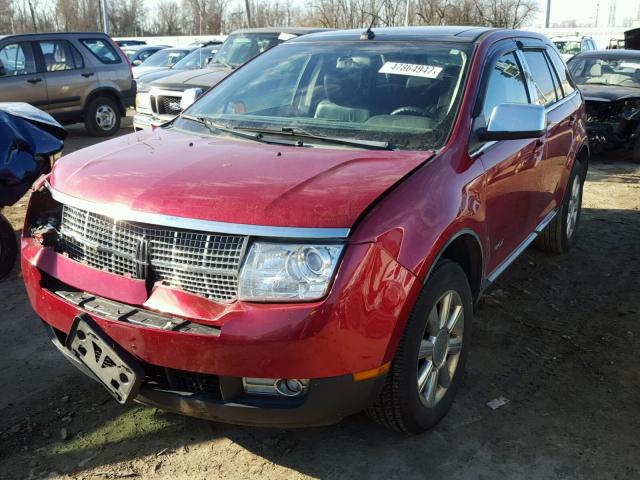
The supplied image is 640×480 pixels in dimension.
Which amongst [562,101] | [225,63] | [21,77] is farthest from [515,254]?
[21,77]

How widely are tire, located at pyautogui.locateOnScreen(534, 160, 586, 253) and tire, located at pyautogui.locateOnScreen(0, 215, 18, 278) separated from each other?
4.09 meters

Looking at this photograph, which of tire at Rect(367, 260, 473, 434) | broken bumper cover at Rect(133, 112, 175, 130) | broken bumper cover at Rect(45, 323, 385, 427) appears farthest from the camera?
broken bumper cover at Rect(133, 112, 175, 130)

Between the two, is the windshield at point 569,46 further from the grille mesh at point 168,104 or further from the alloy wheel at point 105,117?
the grille mesh at point 168,104

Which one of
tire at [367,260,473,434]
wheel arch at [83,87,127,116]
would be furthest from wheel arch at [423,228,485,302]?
wheel arch at [83,87,127,116]

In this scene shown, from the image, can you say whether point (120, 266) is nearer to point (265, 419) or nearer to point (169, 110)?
point (265, 419)

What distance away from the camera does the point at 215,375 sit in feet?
7.95

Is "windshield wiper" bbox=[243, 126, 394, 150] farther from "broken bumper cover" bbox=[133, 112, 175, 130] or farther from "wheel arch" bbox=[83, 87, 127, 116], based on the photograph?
"wheel arch" bbox=[83, 87, 127, 116]

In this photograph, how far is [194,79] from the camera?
977 centimetres

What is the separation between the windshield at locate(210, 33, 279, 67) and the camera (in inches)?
415

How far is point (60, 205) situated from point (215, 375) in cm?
120

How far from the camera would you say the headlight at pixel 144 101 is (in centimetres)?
1012

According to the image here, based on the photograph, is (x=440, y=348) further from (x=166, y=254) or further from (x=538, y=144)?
(x=538, y=144)

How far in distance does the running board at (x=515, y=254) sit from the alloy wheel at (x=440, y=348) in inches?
17.7

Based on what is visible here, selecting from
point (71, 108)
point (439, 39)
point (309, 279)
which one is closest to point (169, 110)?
point (71, 108)
